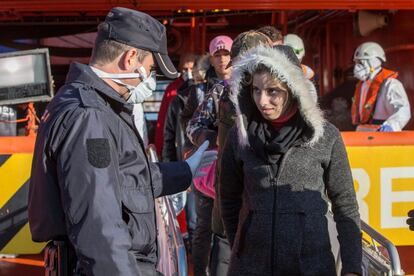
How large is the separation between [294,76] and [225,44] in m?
1.98

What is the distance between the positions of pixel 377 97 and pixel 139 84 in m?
5.21

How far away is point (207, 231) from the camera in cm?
471

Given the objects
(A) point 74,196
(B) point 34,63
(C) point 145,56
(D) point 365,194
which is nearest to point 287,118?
(C) point 145,56

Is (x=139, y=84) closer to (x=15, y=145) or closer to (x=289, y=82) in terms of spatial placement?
(x=289, y=82)

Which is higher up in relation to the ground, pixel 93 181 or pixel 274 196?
pixel 93 181

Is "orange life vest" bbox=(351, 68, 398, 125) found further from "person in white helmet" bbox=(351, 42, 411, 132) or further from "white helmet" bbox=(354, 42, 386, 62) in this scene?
"white helmet" bbox=(354, 42, 386, 62)

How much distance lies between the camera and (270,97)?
291cm

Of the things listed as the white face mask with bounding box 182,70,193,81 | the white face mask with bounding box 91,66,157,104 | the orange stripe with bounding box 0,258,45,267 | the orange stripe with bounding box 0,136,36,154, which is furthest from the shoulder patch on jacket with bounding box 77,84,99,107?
the white face mask with bounding box 182,70,193,81

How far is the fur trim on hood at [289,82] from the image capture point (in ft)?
9.38

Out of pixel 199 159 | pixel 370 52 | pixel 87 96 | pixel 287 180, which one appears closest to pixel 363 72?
pixel 370 52

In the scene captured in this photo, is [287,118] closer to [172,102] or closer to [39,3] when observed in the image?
[172,102]

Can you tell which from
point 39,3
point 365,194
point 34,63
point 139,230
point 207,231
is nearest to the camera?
point 139,230

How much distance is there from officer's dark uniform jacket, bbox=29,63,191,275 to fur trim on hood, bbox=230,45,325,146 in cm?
60

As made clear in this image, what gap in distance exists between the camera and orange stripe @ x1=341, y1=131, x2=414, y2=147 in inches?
237
